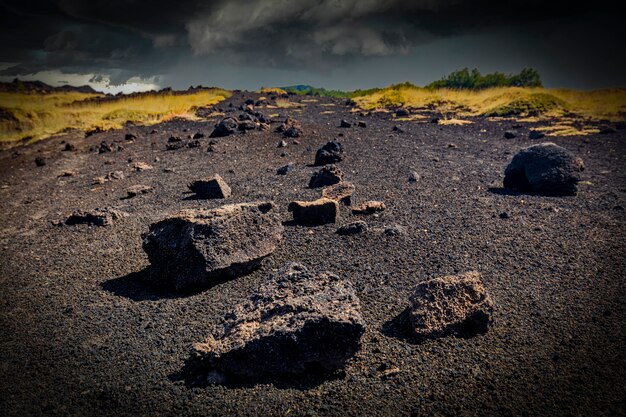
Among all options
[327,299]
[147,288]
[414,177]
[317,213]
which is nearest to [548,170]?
[414,177]

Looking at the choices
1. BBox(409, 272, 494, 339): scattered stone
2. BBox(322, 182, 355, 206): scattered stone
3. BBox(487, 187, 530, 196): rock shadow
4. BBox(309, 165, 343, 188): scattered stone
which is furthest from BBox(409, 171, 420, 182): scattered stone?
BBox(409, 272, 494, 339): scattered stone

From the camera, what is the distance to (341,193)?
8.51 metres

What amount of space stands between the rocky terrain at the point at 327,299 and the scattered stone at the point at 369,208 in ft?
0.15

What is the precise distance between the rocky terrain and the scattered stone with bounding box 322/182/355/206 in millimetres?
44

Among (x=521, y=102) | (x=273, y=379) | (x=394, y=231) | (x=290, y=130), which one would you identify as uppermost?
(x=521, y=102)

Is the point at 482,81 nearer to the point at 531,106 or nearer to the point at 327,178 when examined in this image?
the point at 531,106

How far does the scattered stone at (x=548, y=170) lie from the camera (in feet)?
28.0

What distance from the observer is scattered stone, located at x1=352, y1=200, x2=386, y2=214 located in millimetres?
7660

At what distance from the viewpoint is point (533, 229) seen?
6.81 m

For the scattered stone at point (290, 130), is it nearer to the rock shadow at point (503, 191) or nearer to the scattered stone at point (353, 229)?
the rock shadow at point (503, 191)

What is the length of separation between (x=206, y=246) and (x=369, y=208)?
12.3 ft

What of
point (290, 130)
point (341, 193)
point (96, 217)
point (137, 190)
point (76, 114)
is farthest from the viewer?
point (76, 114)

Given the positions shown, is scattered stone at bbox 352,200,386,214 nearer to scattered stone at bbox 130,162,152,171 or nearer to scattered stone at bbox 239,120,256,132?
scattered stone at bbox 130,162,152,171

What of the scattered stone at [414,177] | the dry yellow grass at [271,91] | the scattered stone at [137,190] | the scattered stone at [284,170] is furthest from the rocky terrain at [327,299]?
the dry yellow grass at [271,91]
